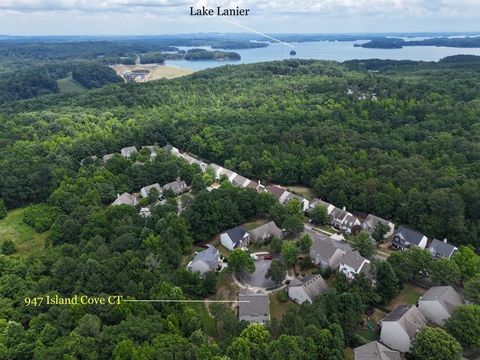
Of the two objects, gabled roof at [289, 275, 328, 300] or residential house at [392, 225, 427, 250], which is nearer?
gabled roof at [289, 275, 328, 300]

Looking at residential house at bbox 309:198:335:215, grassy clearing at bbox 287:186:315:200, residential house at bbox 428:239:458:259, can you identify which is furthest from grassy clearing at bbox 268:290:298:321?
grassy clearing at bbox 287:186:315:200

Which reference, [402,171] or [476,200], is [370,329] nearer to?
[476,200]

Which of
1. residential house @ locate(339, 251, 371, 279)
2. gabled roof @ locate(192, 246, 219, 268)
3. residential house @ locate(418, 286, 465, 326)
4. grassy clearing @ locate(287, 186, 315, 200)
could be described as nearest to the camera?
residential house @ locate(418, 286, 465, 326)

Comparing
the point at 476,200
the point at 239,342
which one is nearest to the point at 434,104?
the point at 476,200

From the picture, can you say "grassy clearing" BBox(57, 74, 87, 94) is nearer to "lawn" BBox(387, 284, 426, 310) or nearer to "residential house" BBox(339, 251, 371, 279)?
"residential house" BBox(339, 251, 371, 279)

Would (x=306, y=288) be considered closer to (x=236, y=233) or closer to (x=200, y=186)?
(x=236, y=233)

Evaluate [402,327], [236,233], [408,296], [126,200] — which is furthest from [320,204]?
[126,200]
